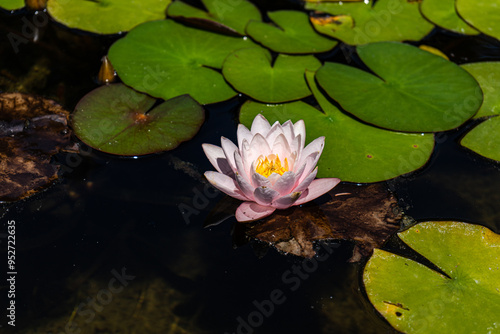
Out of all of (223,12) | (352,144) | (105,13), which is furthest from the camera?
(223,12)

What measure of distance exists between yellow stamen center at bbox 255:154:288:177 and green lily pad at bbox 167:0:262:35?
1974 millimetres

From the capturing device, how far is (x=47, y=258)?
3004mm

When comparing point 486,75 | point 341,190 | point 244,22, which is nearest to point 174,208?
point 341,190

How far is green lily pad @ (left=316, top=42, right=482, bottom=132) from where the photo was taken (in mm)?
3820

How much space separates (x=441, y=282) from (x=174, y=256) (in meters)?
1.75

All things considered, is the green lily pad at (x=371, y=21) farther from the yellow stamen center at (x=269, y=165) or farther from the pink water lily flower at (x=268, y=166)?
the yellow stamen center at (x=269, y=165)

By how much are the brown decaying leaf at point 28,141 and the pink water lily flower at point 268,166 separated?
1334 mm

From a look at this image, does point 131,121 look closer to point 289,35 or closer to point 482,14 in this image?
point 289,35

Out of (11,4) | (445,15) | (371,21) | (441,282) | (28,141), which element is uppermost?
(445,15)

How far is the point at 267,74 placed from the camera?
4.25m

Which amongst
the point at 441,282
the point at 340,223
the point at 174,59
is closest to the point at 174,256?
the point at 340,223

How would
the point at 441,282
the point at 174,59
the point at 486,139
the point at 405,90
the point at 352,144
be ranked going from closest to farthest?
the point at 441,282 < the point at 352,144 < the point at 486,139 < the point at 405,90 < the point at 174,59

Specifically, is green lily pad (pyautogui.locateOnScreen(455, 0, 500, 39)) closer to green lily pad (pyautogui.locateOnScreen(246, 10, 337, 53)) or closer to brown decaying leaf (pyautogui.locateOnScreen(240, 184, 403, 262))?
green lily pad (pyautogui.locateOnScreen(246, 10, 337, 53))

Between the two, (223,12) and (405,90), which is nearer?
(405,90)
